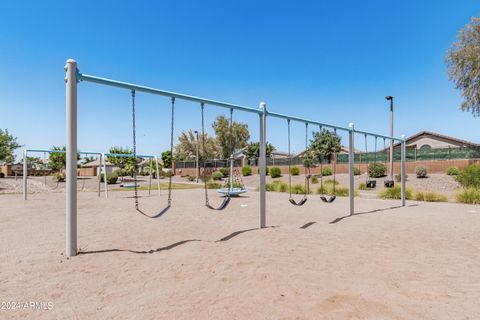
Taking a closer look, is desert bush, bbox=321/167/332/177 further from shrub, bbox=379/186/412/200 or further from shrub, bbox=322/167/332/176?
shrub, bbox=379/186/412/200

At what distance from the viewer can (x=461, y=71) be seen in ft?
60.3

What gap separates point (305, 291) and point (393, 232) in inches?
123

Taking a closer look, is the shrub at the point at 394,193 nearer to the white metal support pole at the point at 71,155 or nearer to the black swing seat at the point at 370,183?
the black swing seat at the point at 370,183

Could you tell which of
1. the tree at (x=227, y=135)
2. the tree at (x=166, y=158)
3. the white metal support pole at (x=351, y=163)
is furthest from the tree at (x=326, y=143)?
the white metal support pole at (x=351, y=163)

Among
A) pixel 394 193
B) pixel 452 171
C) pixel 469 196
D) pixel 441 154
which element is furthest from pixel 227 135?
pixel 469 196

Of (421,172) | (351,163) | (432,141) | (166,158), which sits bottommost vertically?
(421,172)

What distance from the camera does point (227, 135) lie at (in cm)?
4025

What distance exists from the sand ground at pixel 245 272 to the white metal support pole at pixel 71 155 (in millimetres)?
245

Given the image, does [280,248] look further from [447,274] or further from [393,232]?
[393,232]

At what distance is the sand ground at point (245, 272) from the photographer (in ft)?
7.31

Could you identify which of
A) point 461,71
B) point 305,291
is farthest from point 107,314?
Answer: point 461,71

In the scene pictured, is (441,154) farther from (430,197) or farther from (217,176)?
(217,176)

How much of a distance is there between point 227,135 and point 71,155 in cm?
3694

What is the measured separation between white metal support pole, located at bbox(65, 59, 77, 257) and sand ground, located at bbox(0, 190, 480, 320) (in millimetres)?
245
